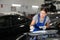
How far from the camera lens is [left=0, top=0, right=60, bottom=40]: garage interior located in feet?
19.8

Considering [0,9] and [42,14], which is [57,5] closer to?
[0,9]

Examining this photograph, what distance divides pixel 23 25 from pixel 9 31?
0.70 meters

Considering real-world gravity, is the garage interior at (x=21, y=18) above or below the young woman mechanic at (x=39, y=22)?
below

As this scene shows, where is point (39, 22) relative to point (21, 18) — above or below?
above

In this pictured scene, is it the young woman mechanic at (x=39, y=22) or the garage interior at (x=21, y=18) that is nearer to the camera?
the young woman mechanic at (x=39, y=22)

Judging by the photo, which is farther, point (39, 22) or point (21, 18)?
point (21, 18)

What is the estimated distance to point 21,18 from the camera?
8.54 meters

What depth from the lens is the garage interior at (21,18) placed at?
6038 millimetres

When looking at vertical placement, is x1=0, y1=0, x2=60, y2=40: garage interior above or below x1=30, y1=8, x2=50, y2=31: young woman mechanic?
Result: below

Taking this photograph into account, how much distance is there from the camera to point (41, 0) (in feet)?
35.2

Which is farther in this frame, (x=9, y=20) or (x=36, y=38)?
(x=9, y=20)

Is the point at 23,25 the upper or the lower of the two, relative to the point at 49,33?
lower

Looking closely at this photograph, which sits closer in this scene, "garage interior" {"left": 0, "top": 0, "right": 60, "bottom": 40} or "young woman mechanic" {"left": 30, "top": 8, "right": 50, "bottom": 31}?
"young woman mechanic" {"left": 30, "top": 8, "right": 50, "bottom": 31}

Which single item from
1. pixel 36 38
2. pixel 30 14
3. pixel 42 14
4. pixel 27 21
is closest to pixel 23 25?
pixel 27 21
